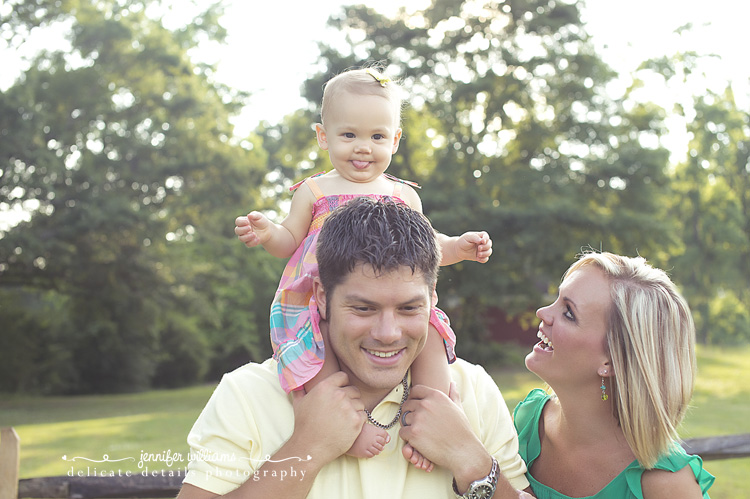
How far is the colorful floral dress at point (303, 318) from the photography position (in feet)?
8.90

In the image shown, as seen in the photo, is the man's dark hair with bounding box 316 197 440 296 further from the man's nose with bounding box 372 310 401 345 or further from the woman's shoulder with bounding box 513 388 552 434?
the woman's shoulder with bounding box 513 388 552 434

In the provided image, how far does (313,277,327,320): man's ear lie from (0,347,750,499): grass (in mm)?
3474

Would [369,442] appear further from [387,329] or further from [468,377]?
[468,377]

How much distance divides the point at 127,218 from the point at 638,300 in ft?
59.0

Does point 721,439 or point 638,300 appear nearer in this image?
point 638,300

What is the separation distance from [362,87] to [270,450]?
1.61 m

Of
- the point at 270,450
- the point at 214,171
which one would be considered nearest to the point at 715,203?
the point at 214,171

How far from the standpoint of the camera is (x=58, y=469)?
35.9ft

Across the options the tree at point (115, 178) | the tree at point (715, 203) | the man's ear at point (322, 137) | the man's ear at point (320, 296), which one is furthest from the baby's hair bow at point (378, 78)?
the tree at point (715, 203)

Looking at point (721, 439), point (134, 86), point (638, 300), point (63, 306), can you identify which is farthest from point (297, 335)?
point (63, 306)

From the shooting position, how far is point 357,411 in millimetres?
2615

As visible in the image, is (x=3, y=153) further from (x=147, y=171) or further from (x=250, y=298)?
(x=250, y=298)

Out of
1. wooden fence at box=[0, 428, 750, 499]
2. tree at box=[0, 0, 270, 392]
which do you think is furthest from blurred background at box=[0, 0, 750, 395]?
wooden fence at box=[0, 428, 750, 499]

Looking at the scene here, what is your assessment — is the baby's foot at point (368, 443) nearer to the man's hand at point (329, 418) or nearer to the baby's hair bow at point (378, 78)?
the man's hand at point (329, 418)
